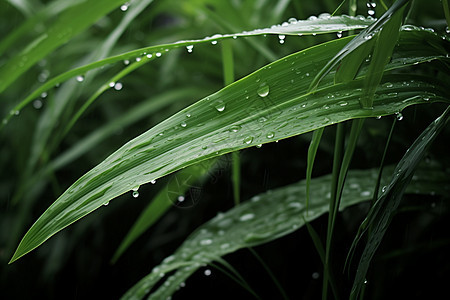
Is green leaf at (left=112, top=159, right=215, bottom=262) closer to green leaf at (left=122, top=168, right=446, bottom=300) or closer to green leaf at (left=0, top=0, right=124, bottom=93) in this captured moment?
green leaf at (left=122, top=168, right=446, bottom=300)

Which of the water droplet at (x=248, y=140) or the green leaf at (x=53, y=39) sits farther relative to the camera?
the green leaf at (x=53, y=39)

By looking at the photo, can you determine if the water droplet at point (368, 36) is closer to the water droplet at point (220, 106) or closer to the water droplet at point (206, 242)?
the water droplet at point (220, 106)

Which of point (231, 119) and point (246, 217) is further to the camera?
point (246, 217)

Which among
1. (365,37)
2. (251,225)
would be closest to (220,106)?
(365,37)

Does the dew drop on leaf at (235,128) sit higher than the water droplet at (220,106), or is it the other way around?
the water droplet at (220,106)

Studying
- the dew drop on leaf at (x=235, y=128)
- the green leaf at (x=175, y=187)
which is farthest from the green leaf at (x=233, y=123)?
the green leaf at (x=175, y=187)

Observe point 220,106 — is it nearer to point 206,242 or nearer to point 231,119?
point 231,119

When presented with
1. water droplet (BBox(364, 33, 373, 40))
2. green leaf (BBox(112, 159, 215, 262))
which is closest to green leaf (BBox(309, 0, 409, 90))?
water droplet (BBox(364, 33, 373, 40))
